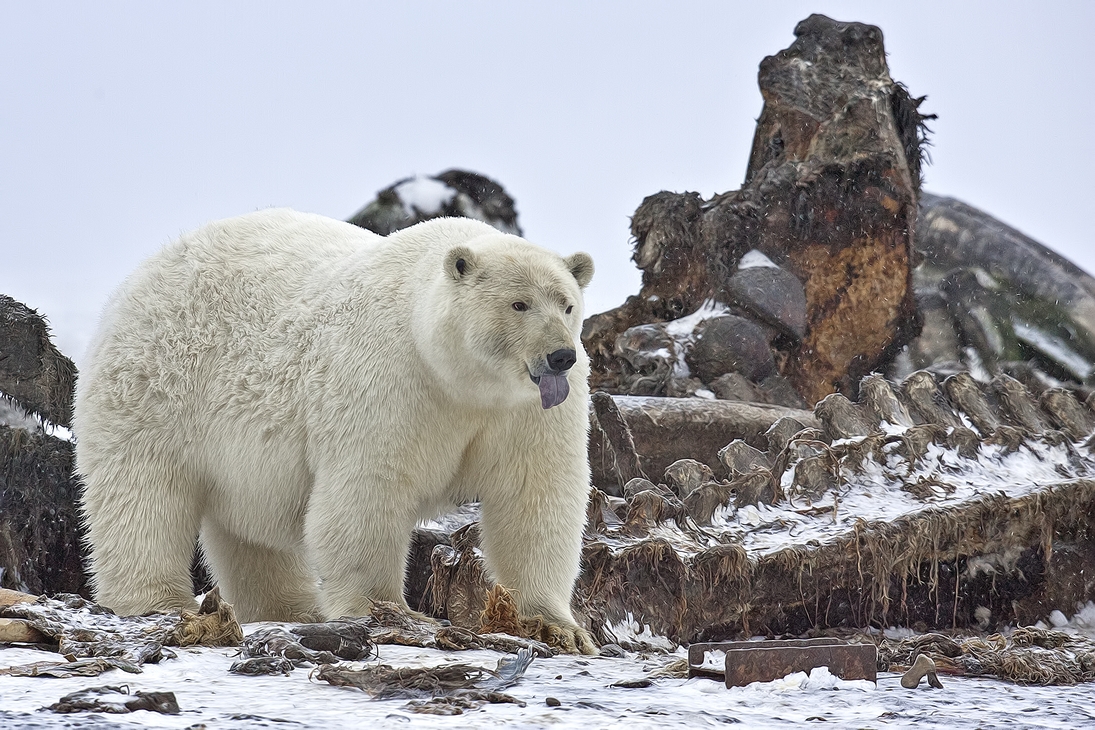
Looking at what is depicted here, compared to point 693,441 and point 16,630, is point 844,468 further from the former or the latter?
point 16,630

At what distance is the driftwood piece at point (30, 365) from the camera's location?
25.4ft

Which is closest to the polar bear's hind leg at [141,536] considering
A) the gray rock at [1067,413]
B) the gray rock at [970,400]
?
the gray rock at [970,400]

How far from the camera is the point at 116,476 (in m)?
5.99

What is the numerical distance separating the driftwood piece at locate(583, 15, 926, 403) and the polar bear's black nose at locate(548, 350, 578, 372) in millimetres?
10234

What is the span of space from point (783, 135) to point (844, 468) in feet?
32.7

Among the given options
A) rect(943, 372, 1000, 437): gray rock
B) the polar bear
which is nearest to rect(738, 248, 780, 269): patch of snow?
rect(943, 372, 1000, 437): gray rock

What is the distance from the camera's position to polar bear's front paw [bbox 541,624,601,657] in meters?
5.01

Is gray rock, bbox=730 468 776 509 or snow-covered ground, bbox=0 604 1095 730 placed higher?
gray rock, bbox=730 468 776 509

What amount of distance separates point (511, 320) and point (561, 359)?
1.06 feet

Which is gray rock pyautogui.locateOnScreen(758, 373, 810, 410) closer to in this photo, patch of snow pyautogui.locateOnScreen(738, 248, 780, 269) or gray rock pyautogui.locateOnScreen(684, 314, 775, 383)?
gray rock pyautogui.locateOnScreen(684, 314, 775, 383)

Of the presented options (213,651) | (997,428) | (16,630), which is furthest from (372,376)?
(997,428)

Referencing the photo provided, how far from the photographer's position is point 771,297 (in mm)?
14914

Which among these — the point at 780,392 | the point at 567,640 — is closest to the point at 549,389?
the point at 567,640

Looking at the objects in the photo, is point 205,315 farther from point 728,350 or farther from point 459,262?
point 728,350
